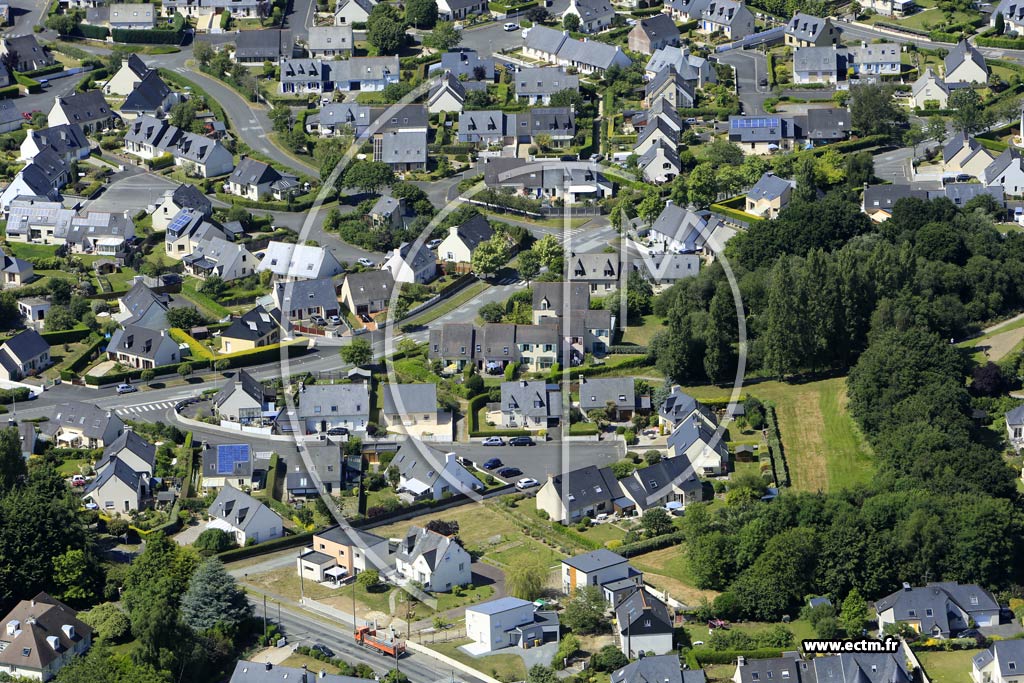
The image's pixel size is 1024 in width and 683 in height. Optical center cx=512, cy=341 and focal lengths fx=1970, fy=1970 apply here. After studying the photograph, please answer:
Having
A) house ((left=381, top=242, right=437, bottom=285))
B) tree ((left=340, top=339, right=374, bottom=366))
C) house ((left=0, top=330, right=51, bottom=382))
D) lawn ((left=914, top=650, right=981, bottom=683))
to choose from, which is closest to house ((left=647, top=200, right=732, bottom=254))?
house ((left=381, top=242, right=437, bottom=285))

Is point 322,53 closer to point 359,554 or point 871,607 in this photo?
point 359,554

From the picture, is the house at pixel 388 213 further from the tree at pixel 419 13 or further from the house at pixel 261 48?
the tree at pixel 419 13

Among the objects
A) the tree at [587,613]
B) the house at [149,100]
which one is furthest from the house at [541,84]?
the tree at [587,613]

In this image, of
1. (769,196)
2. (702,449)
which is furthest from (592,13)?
(702,449)

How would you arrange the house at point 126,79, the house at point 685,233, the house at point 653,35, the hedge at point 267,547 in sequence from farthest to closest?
1. the house at point 653,35
2. the house at point 126,79
3. the house at point 685,233
4. the hedge at point 267,547

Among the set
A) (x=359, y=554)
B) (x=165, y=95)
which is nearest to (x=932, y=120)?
(x=165, y=95)

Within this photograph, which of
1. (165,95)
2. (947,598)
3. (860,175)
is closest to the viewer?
(947,598)

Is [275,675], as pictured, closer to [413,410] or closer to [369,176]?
[413,410]
